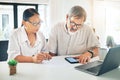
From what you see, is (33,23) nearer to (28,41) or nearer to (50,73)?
(28,41)

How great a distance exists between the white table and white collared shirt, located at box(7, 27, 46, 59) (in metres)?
0.15

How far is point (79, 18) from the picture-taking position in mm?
1604

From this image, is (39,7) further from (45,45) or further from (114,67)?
(114,67)

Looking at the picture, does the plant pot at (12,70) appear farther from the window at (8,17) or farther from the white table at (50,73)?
the window at (8,17)

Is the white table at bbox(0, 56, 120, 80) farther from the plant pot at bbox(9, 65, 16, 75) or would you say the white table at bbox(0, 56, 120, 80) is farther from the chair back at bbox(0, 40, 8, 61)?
the chair back at bbox(0, 40, 8, 61)

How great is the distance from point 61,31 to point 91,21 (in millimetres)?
3319

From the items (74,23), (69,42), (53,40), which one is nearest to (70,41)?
(69,42)

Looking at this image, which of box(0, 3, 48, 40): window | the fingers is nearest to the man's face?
the fingers

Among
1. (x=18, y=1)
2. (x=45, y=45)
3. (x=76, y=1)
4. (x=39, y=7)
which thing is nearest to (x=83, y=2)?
(x=76, y=1)

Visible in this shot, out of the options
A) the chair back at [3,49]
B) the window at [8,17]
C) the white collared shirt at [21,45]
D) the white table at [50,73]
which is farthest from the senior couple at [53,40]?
the chair back at [3,49]

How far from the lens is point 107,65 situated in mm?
1255

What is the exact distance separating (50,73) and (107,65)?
390 mm

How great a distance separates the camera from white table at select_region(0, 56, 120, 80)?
3.76ft

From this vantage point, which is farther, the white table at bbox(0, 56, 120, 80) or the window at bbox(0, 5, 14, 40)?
the window at bbox(0, 5, 14, 40)
